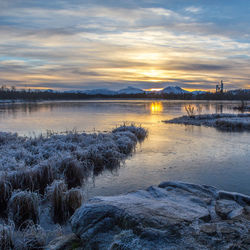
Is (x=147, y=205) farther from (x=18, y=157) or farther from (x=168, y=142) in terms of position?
(x=168, y=142)

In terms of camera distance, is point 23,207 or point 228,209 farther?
point 23,207

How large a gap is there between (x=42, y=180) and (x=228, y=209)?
6.34 m

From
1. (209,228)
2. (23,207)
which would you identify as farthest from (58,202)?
(209,228)

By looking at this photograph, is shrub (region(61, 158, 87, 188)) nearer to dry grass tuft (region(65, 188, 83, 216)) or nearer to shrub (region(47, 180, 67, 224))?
shrub (region(47, 180, 67, 224))

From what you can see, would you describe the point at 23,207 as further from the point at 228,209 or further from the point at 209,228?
the point at 228,209

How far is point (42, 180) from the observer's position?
9281mm

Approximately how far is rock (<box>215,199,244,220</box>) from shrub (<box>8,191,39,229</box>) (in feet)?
15.3

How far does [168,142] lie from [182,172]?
7.05m

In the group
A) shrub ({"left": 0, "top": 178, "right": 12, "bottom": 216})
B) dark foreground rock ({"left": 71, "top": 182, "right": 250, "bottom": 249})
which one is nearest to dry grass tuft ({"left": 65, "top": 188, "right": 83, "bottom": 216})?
dark foreground rock ({"left": 71, "top": 182, "right": 250, "bottom": 249})

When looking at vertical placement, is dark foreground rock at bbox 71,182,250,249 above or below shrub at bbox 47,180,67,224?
above

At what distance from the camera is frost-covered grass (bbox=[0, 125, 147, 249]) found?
631cm

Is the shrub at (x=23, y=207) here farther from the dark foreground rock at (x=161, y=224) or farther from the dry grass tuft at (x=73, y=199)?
the dark foreground rock at (x=161, y=224)

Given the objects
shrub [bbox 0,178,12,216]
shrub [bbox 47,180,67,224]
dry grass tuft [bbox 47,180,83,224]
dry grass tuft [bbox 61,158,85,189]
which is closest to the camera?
shrub [bbox 47,180,67,224]

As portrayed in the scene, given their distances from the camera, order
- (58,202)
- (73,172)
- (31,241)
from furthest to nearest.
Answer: (73,172), (58,202), (31,241)
